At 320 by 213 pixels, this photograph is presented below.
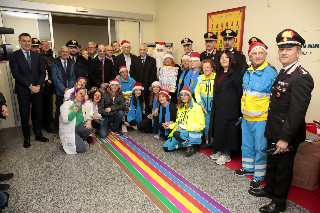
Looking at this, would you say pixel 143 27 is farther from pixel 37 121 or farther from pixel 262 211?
pixel 262 211

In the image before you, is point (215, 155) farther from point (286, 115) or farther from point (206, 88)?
point (286, 115)

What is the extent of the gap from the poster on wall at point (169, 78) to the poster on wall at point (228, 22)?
1176mm

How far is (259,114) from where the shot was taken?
2.36 meters

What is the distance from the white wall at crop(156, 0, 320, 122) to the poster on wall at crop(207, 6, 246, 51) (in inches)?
3.1

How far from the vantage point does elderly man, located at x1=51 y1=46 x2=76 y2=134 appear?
4004 mm

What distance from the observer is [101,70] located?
442 centimetres

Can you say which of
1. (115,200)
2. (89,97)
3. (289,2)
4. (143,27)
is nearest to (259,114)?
(115,200)

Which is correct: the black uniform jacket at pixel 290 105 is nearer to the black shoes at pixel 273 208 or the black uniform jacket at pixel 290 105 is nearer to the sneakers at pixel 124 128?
the black shoes at pixel 273 208

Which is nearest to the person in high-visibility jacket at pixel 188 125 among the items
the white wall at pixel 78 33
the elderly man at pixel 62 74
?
the elderly man at pixel 62 74

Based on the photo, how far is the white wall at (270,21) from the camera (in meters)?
3.03

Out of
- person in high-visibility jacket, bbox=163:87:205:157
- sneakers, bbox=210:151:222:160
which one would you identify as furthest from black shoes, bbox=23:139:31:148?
sneakers, bbox=210:151:222:160

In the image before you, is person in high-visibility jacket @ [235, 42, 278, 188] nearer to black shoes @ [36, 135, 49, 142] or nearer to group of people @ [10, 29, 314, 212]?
group of people @ [10, 29, 314, 212]

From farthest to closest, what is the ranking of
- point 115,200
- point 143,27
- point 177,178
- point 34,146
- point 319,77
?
point 143,27 < point 34,146 < point 319,77 < point 177,178 < point 115,200

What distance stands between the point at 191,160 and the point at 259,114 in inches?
48.3
